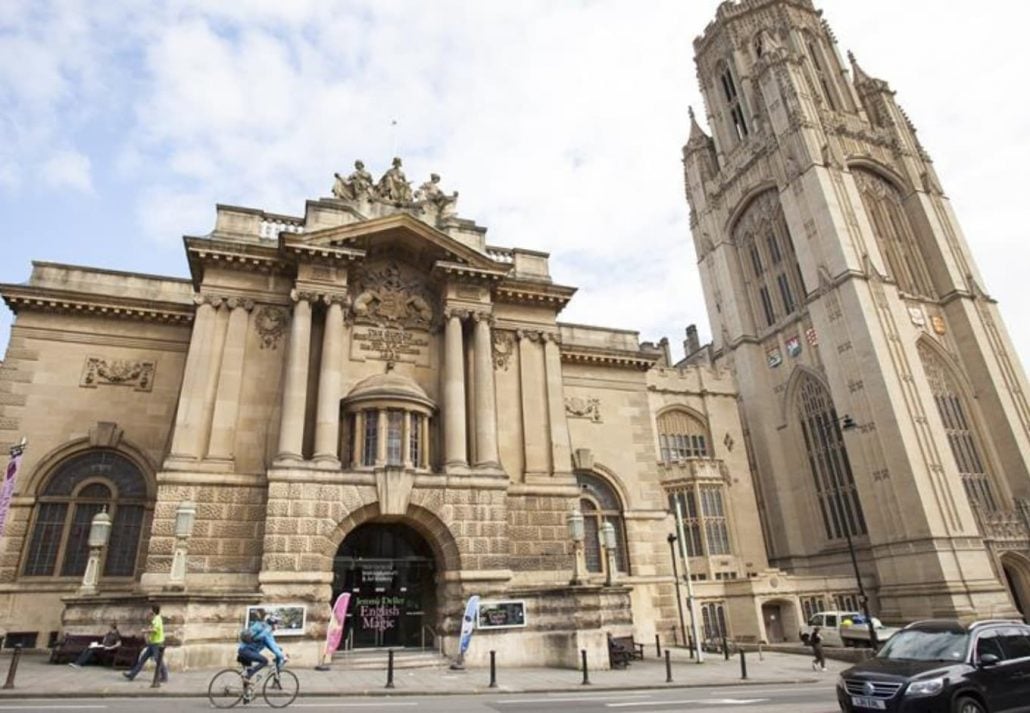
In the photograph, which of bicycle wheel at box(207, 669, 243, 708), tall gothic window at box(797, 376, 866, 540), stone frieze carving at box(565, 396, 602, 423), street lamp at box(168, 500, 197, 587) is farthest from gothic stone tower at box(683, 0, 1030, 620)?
street lamp at box(168, 500, 197, 587)

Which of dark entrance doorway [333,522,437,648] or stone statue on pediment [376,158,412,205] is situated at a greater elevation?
stone statue on pediment [376,158,412,205]

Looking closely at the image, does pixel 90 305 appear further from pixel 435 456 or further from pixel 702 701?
pixel 702 701

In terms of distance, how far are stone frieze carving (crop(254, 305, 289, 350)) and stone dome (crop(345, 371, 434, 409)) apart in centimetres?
348

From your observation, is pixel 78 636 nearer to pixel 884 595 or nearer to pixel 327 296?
pixel 327 296

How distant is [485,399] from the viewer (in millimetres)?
23844

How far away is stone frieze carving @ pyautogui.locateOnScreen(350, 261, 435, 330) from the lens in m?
24.6

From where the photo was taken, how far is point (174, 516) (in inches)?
760

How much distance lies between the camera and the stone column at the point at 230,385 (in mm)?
20892

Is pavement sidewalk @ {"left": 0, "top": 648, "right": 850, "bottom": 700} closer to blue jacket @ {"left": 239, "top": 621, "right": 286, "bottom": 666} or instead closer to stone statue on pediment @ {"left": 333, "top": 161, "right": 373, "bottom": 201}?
blue jacket @ {"left": 239, "top": 621, "right": 286, "bottom": 666}

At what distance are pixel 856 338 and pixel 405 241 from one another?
29.5 metres

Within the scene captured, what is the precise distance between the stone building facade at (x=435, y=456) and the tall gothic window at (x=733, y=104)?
1701 cm

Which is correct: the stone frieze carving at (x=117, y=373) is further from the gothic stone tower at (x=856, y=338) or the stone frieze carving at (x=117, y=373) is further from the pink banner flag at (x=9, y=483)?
the gothic stone tower at (x=856, y=338)

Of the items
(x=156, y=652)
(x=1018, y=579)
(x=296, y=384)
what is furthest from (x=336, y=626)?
(x=1018, y=579)

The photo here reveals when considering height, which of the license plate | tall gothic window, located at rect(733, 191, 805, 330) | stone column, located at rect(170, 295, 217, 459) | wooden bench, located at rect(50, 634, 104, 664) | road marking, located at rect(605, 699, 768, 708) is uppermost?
tall gothic window, located at rect(733, 191, 805, 330)
